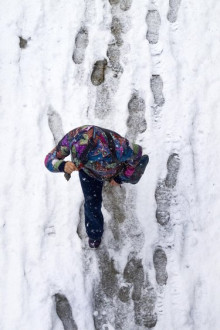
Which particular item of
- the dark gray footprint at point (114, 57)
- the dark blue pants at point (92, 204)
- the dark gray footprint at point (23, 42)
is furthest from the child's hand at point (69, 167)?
the dark gray footprint at point (23, 42)

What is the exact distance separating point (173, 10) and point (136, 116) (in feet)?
4.40

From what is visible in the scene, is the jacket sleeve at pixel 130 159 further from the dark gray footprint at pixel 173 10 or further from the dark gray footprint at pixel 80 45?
the dark gray footprint at pixel 173 10

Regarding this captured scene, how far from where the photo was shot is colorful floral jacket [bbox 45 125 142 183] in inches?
97.7

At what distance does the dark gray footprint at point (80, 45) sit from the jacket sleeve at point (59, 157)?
5.74 feet

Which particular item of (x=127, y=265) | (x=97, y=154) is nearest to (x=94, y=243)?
(x=127, y=265)

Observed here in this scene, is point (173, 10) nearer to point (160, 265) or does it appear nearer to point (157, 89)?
point (157, 89)

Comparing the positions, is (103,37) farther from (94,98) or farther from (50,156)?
(50,156)

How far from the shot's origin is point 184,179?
3.57 m

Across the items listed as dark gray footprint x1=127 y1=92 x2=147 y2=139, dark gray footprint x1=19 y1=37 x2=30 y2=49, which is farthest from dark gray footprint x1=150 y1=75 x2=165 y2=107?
dark gray footprint x1=19 y1=37 x2=30 y2=49

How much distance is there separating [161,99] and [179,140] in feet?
1.65

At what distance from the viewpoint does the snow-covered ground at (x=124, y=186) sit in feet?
10.6

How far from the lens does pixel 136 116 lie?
3836mm

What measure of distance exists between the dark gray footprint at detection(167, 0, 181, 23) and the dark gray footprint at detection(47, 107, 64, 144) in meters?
1.65

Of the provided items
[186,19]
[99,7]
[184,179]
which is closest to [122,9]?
[99,7]
